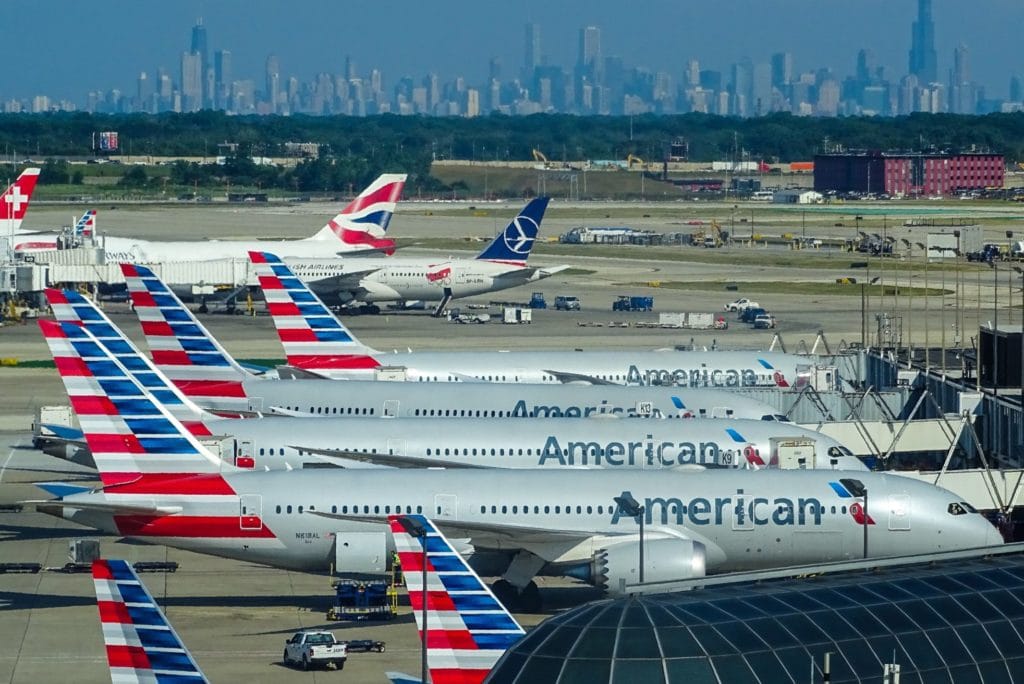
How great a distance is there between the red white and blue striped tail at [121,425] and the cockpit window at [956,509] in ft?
58.3

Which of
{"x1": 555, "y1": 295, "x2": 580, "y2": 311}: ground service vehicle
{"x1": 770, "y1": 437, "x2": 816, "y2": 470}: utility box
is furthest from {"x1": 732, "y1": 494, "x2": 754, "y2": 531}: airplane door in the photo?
{"x1": 555, "y1": 295, "x2": 580, "y2": 311}: ground service vehicle

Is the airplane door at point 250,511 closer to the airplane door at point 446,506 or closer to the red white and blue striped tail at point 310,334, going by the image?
the airplane door at point 446,506

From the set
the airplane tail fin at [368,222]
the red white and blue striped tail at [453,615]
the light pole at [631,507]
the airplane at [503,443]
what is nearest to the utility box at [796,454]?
the airplane at [503,443]

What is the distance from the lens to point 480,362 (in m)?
71.2

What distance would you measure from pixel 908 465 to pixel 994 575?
37483mm

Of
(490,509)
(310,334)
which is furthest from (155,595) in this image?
(310,334)

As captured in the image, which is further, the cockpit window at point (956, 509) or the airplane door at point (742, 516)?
the cockpit window at point (956, 509)

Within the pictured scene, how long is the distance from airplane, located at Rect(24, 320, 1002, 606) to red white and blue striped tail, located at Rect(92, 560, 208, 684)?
1677 cm

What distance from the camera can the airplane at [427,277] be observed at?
125 metres

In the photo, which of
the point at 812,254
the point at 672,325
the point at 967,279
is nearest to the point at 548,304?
the point at 672,325

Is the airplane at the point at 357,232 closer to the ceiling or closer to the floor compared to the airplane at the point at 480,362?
closer to the ceiling

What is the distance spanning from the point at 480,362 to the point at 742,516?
26848mm

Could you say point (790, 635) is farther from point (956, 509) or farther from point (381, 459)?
point (381, 459)

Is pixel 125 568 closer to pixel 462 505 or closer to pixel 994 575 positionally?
pixel 994 575
